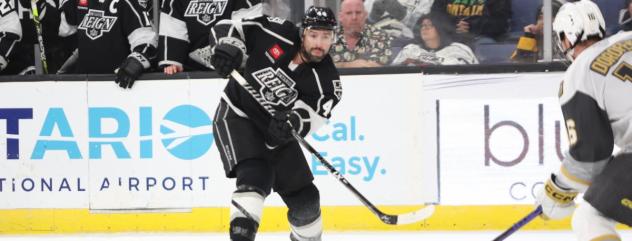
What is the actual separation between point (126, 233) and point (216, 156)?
1.93 ft

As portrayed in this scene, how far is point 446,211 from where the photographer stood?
576cm

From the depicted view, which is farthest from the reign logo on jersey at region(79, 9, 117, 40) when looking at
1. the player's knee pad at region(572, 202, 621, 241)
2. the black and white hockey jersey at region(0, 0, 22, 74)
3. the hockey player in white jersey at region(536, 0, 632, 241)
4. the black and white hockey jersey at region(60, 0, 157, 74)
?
the player's knee pad at region(572, 202, 621, 241)

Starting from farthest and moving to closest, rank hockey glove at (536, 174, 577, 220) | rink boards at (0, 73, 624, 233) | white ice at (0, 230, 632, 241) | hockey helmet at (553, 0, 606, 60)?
rink boards at (0, 73, 624, 233) → white ice at (0, 230, 632, 241) → hockey glove at (536, 174, 577, 220) → hockey helmet at (553, 0, 606, 60)

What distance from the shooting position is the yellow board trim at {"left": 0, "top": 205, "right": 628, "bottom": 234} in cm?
576

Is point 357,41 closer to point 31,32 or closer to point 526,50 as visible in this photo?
point 526,50

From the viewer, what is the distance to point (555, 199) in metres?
3.54

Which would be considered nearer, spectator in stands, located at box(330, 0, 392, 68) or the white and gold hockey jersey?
the white and gold hockey jersey

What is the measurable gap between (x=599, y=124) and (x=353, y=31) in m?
2.78

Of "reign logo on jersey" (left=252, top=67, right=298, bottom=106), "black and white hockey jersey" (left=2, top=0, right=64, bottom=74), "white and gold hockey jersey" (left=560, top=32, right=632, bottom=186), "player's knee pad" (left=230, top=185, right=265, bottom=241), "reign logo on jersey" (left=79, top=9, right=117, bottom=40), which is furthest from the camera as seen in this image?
"black and white hockey jersey" (left=2, top=0, right=64, bottom=74)

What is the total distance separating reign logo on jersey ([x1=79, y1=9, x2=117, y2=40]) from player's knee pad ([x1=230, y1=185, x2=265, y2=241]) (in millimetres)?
2023

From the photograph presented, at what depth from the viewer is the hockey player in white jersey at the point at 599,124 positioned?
324 centimetres

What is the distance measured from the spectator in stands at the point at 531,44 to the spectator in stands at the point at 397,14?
0.49 meters

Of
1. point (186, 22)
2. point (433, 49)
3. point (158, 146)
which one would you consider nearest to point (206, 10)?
point (186, 22)

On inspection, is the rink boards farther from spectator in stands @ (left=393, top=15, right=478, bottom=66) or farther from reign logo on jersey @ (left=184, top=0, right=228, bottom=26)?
reign logo on jersey @ (left=184, top=0, right=228, bottom=26)
